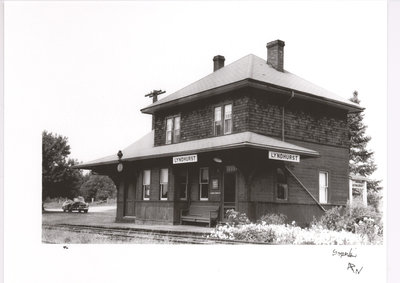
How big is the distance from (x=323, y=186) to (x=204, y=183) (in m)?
3.67

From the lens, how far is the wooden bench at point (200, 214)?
14920mm

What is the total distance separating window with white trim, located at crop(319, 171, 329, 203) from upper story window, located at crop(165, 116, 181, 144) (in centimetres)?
491

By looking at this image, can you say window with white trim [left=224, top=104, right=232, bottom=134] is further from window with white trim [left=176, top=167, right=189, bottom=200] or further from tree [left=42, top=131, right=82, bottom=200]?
tree [left=42, top=131, right=82, bottom=200]

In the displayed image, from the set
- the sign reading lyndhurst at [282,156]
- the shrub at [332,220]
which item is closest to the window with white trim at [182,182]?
the sign reading lyndhurst at [282,156]

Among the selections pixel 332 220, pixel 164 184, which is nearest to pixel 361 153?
pixel 332 220

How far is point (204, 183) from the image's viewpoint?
52.1ft

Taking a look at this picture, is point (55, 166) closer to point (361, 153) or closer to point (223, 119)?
point (223, 119)

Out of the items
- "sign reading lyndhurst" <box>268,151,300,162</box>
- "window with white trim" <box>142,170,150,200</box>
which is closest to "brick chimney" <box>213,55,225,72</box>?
"sign reading lyndhurst" <box>268,151,300,162</box>

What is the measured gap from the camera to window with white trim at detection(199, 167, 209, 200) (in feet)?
52.1

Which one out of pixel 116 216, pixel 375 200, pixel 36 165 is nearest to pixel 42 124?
pixel 36 165

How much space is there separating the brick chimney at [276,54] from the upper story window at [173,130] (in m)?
3.75

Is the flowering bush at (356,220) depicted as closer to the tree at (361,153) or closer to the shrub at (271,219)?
the tree at (361,153)
